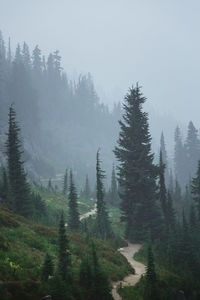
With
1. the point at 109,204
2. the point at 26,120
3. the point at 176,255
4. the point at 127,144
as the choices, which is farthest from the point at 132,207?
the point at 26,120

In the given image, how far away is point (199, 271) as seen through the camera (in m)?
18.6

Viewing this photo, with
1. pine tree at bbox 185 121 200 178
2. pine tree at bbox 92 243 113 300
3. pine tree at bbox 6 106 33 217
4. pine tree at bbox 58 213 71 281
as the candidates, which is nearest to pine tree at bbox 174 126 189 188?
pine tree at bbox 185 121 200 178

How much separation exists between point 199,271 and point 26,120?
85.1 m

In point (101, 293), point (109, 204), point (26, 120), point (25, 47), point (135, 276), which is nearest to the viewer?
point (101, 293)

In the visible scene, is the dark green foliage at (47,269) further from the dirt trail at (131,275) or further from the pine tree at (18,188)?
the pine tree at (18,188)

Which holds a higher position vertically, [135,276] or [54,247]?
[54,247]

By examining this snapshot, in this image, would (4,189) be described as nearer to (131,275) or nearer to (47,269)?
(131,275)

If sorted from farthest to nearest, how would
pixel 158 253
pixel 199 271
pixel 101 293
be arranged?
1. pixel 158 253
2. pixel 199 271
3. pixel 101 293

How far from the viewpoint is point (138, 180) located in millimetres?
30359

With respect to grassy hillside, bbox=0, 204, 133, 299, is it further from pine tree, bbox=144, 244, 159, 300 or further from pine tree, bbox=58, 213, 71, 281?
pine tree, bbox=144, 244, 159, 300

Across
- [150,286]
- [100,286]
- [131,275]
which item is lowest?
[131,275]

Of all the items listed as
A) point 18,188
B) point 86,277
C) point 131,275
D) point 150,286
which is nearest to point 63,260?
point 86,277

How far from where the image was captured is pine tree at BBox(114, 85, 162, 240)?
2970 centimetres

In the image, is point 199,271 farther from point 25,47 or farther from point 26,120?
point 25,47
